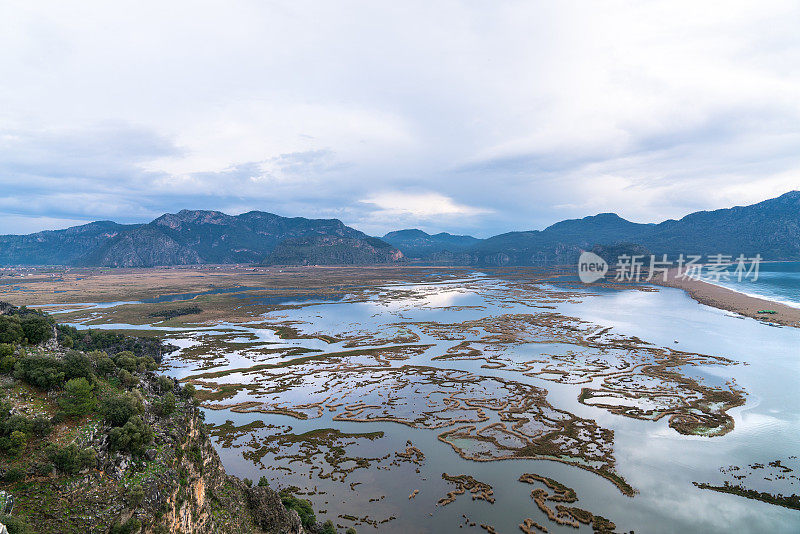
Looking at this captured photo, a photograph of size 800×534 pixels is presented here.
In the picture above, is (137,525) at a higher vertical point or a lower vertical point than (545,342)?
higher

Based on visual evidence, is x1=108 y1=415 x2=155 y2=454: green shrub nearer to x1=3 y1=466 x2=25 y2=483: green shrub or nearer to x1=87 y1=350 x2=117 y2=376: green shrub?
x1=3 y1=466 x2=25 y2=483: green shrub

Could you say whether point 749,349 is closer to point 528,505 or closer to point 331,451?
point 528,505

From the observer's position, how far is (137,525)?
19172mm

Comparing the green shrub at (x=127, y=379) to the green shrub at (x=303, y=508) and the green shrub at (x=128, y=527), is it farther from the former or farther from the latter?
the green shrub at (x=303, y=508)

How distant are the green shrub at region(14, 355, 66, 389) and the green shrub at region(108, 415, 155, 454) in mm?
5831

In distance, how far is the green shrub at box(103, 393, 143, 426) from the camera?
74.2 ft

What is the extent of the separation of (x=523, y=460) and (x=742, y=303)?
141 meters

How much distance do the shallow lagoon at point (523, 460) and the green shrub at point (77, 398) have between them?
19967mm

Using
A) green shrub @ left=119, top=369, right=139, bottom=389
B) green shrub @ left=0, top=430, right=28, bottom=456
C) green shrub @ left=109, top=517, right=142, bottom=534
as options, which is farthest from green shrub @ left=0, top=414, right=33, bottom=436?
green shrub @ left=119, top=369, right=139, bottom=389

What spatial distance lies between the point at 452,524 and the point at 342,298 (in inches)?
5485

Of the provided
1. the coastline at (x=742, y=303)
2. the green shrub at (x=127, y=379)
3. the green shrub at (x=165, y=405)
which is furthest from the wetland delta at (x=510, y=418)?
the green shrub at (x=127, y=379)

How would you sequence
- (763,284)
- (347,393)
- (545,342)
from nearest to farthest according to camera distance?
(347,393)
(545,342)
(763,284)

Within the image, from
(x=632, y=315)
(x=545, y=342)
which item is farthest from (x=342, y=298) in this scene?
(x=632, y=315)

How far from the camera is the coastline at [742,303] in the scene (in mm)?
108500
